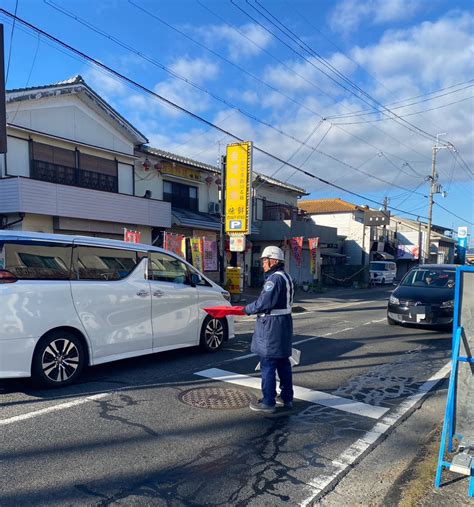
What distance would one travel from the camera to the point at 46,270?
17.1 feet

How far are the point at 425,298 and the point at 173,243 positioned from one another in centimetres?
921

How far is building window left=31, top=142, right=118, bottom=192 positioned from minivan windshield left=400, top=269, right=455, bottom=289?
11.9m

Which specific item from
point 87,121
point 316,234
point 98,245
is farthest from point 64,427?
point 316,234

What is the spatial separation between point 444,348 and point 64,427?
23.5ft

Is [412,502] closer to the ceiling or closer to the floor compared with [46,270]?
closer to the floor

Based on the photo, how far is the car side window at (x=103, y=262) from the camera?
561cm

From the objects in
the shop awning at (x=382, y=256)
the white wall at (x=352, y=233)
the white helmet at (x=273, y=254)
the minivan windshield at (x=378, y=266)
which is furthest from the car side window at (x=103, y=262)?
the shop awning at (x=382, y=256)

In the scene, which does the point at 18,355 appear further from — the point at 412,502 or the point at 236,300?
the point at 236,300

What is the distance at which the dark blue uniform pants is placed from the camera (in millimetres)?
4719

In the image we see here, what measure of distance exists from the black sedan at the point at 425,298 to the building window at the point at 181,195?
42.8 feet

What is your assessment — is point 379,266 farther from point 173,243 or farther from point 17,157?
point 17,157

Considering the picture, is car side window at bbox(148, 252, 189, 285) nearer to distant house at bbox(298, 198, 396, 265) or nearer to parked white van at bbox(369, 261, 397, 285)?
parked white van at bbox(369, 261, 397, 285)

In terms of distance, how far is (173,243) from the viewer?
1619 centimetres

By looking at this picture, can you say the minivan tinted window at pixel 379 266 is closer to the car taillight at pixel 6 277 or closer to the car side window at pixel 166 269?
the car side window at pixel 166 269
